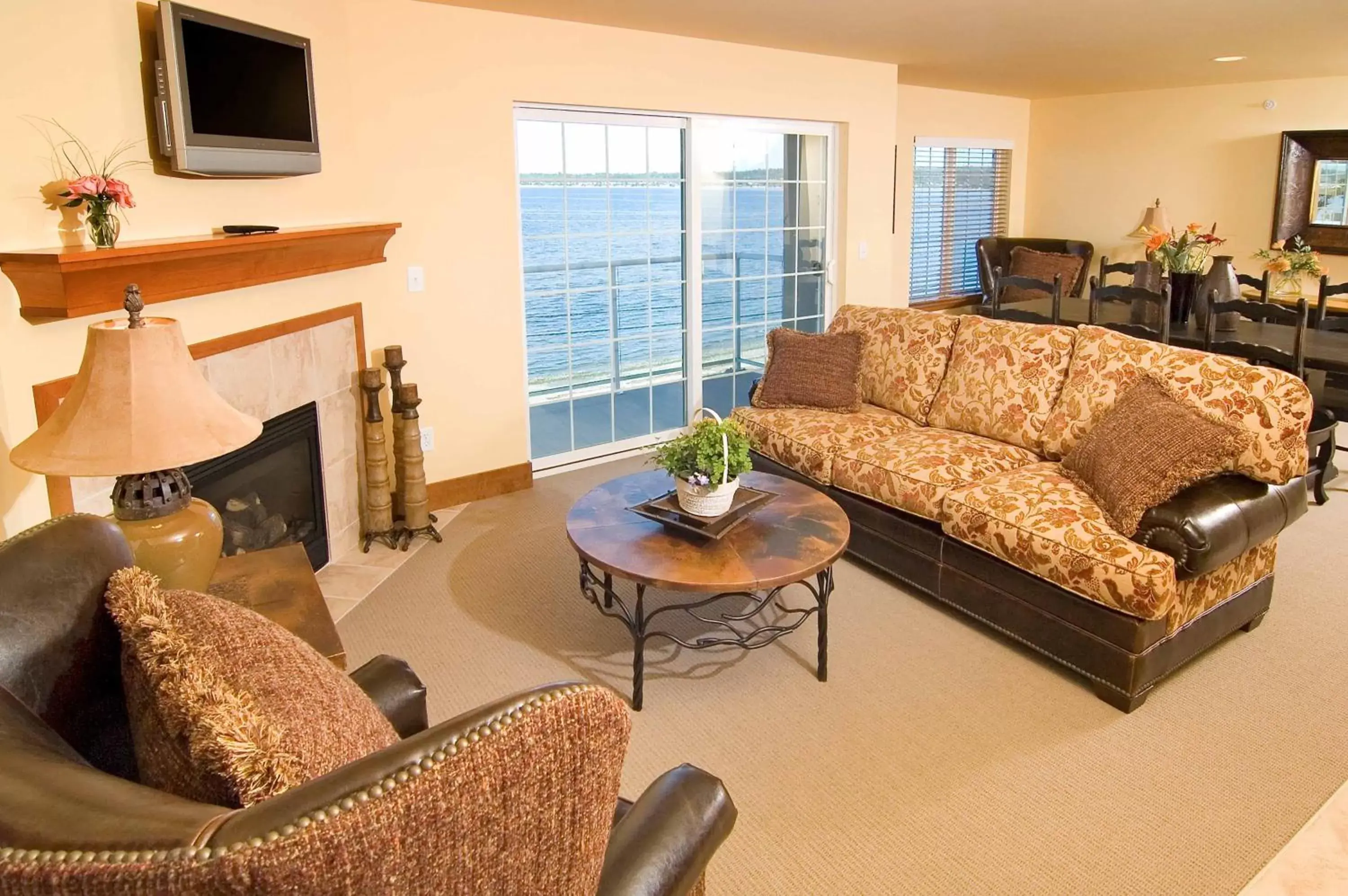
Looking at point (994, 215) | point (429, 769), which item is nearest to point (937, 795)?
point (429, 769)

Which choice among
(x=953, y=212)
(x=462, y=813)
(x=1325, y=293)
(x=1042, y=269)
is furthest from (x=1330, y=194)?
(x=462, y=813)

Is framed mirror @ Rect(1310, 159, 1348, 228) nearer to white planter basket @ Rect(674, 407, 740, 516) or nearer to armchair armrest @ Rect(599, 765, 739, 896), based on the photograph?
white planter basket @ Rect(674, 407, 740, 516)

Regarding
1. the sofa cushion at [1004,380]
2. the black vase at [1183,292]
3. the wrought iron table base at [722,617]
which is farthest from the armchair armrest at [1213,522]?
the black vase at [1183,292]

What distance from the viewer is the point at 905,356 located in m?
4.21

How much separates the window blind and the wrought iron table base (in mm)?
4729

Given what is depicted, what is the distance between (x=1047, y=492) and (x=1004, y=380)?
2.66 feet

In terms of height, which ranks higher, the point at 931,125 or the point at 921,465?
the point at 931,125

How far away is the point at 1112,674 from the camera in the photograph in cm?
272

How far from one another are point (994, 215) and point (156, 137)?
7.17 metres

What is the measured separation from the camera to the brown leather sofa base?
8.85ft

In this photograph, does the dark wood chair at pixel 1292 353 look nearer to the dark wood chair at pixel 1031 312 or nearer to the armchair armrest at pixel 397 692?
the dark wood chair at pixel 1031 312

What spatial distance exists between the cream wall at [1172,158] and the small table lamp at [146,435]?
24.7 ft

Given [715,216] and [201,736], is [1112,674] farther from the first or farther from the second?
[715,216]

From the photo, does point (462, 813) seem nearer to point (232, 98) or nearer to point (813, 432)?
point (232, 98)
